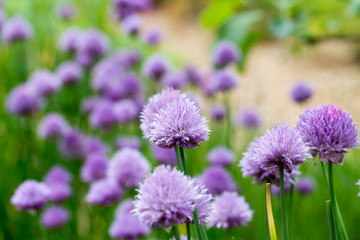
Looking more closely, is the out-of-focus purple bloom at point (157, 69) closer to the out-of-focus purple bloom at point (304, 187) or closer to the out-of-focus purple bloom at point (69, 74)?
the out-of-focus purple bloom at point (69, 74)

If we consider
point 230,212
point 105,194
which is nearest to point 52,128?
point 105,194

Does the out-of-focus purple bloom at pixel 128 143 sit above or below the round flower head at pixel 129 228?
above

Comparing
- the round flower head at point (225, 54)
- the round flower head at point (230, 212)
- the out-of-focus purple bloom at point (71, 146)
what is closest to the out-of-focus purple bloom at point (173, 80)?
the round flower head at point (225, 54)

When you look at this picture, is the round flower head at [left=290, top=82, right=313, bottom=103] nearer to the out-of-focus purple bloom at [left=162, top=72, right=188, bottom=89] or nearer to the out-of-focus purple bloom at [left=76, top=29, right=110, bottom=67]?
the out-of-focus purple bloom at [left=162, top=72, right=188, bottom=89]

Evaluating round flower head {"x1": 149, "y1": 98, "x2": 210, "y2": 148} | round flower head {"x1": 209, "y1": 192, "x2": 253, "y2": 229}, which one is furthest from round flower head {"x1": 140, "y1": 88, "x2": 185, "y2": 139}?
round flower head {"x1": 209, "y1": 192, "x2": 253, "y2": 229}

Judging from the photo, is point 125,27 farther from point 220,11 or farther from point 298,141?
point 298,141

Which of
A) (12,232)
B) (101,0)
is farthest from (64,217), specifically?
(101,0)
